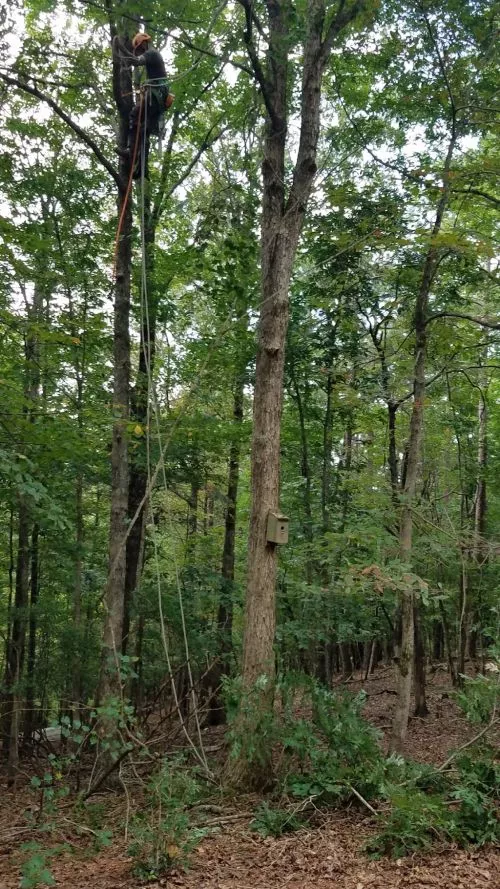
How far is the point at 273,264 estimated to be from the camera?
5828mm

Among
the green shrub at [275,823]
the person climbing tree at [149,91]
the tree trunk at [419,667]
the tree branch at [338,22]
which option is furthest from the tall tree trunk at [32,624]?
the tree branch at [338,22]

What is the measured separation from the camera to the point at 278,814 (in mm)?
4504

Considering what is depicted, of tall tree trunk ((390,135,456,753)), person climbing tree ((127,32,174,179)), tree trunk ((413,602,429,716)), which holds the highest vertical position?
person climbing tree ((127,32,174,179))

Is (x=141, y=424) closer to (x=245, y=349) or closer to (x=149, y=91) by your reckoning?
(x=245, y=349)

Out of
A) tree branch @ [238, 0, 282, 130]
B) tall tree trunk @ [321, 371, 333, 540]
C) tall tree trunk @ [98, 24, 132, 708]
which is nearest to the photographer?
tree branch @ [238, 0, 282, 130]

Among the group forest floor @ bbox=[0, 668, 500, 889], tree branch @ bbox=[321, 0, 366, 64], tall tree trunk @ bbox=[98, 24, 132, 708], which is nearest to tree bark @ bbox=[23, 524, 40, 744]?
tall tree trunk @ bbox=[98, 24, 132, 708]

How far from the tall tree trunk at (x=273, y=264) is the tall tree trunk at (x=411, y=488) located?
1415 millimetres

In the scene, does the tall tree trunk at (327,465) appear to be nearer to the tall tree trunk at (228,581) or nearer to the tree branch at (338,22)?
the tall tree trunk at (228,581)

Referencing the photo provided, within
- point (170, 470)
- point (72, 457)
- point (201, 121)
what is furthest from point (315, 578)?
point (201, 121)

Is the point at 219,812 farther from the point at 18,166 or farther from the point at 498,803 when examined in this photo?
the point at 18,166

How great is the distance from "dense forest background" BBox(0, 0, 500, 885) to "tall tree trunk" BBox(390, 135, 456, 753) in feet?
0.12

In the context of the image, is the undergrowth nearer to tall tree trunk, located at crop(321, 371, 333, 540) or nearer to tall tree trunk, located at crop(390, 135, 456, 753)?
tall tree trunk, located at crop(390, 135, 456, 753)

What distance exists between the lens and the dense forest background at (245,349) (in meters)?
5.54

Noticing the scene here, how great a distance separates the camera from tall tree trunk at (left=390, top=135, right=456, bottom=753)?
6188 mm
